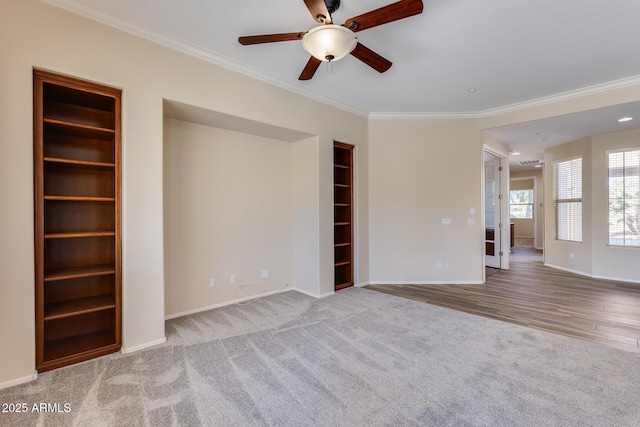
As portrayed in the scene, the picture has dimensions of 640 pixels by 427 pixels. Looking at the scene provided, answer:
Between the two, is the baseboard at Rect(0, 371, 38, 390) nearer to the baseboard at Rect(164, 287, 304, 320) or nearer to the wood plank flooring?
the baseboard at Rect(164, 287, 304, 320)

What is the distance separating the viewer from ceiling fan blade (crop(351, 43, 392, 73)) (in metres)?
2.18

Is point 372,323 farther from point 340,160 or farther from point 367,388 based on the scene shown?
point 340,160

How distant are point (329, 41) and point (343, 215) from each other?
3059 mm

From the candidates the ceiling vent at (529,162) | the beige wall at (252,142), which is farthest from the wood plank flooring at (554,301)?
the ceiling vent at (529,162)

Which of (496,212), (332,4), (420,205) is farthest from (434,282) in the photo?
(332,4)

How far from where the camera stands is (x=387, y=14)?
5.90 ft

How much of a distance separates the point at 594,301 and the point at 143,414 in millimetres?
5259

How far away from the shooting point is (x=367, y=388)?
1.97m

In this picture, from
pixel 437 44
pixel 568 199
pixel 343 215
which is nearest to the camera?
pixel 437 44

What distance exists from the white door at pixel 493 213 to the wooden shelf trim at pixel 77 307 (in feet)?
20.5

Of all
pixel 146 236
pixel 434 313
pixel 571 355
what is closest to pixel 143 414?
pixel 146 236

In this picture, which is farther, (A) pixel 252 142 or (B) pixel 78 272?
(A) pixel 252 142

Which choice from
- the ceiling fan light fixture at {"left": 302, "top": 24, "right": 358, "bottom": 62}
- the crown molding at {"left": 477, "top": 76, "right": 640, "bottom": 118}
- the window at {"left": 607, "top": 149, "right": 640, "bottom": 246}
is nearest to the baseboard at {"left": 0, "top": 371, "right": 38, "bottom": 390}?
the ceiling fan light fixture at {"left": 302, "top": 24, "right": 358, "bottom": 62}

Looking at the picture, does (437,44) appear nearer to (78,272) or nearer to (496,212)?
(78,272)
